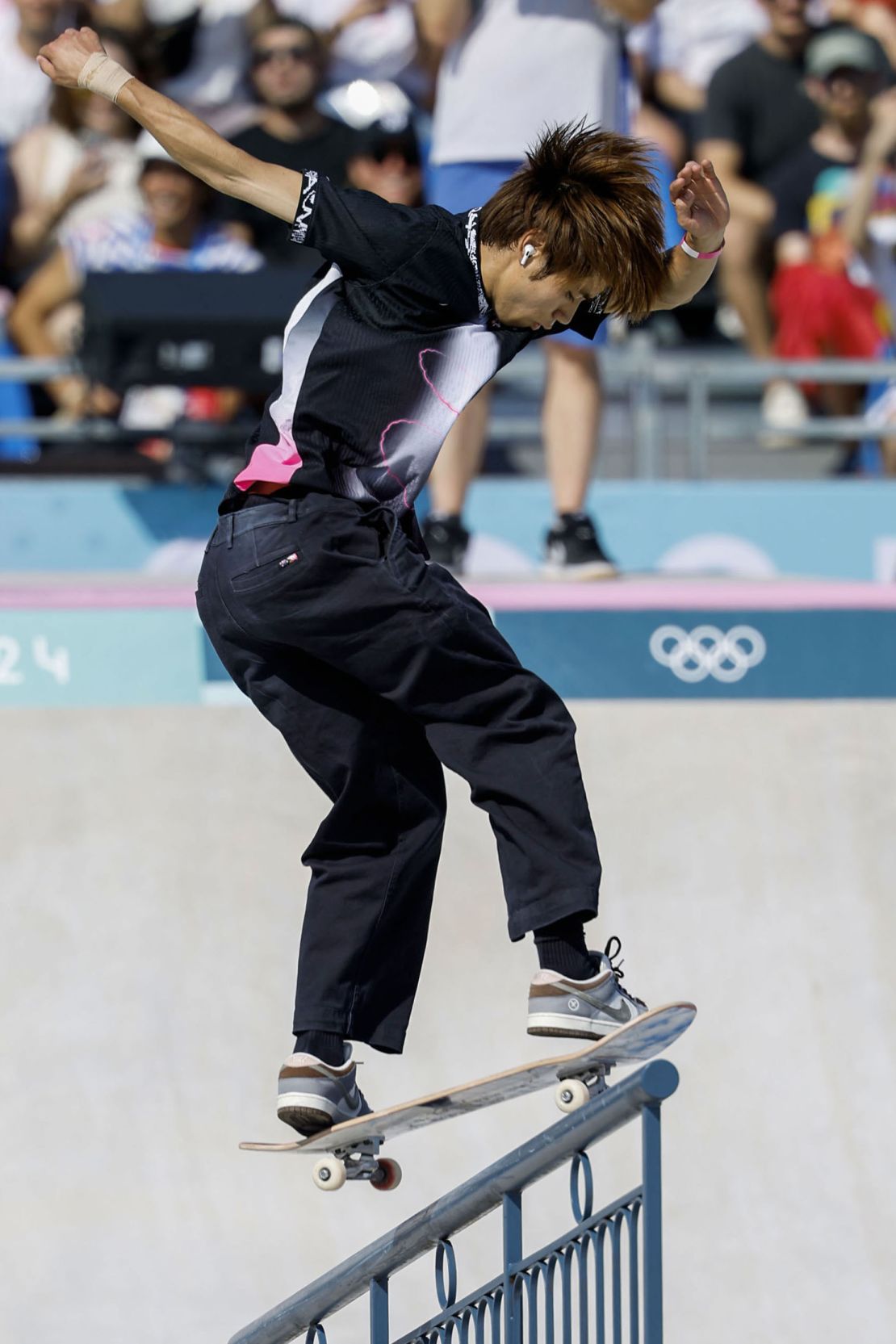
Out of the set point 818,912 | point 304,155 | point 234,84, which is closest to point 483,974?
point 818,912

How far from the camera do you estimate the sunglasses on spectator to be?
25.2 feet

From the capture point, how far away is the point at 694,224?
300 centimetres

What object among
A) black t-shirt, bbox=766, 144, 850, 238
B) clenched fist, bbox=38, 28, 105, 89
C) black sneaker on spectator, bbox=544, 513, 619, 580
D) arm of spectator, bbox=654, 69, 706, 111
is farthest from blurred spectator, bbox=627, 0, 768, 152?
clenched fist, bbox=38, 28, 105, 89

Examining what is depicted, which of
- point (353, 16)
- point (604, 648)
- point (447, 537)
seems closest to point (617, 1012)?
point (604, 648)

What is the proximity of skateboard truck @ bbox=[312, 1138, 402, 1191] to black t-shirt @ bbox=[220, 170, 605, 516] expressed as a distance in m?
1.23

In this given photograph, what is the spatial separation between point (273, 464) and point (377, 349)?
0.94 ft

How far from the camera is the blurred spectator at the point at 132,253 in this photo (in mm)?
7375

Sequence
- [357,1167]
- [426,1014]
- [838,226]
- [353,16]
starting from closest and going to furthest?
[357,1167] < [426,1014] < [838,226] < [353,16]

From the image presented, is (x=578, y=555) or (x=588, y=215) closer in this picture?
(x=588, y=215)

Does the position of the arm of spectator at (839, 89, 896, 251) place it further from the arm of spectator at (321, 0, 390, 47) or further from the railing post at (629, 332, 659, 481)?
the arm of spectator at (321, 0, 390, 47)

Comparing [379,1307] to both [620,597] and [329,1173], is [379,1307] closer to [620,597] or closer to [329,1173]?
[329,1173]

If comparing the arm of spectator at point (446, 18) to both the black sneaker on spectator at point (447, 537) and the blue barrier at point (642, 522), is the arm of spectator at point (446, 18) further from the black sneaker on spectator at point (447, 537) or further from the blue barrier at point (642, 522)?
the blue barrier at point (642, 522)

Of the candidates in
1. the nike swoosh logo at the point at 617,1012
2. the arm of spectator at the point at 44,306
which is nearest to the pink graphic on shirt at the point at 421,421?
the nike swoosh logo at the point at 617,1012

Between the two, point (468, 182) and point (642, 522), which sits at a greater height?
point (468, 182)
